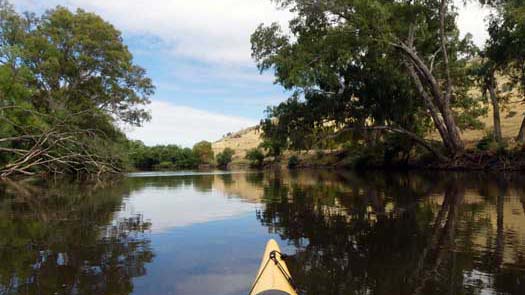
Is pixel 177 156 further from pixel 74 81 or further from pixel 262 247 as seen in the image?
pixel 262 247

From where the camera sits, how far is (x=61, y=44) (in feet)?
141

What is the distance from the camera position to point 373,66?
3388 cm

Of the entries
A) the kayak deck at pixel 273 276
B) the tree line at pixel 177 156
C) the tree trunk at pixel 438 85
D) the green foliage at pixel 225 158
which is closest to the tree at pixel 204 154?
the tree line at pixel 177 156

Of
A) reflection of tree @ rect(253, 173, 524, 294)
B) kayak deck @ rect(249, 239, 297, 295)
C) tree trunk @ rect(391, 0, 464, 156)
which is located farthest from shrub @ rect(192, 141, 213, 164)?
kayak deck @ rect(249, 239, 297, 295)

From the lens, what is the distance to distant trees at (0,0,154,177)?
121ft

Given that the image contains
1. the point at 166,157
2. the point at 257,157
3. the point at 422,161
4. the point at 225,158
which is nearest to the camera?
the point at 422,161

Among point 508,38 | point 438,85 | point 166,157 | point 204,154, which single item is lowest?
point 166,157

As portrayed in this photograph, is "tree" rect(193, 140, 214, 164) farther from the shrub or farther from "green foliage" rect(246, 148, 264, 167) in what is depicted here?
"green foliage" rect(246, 148, 264, 167)

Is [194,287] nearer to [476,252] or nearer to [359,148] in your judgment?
[476,252]

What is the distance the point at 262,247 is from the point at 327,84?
2955cm

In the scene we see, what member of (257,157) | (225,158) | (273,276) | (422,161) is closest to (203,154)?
(225,158)

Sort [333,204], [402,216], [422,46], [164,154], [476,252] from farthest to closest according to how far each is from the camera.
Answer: [164,154] → [422,46] → [333,204] → [402,216] → [476,252]

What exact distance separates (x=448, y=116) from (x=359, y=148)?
76.3 feet

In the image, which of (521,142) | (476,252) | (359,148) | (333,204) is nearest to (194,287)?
(476,252)
